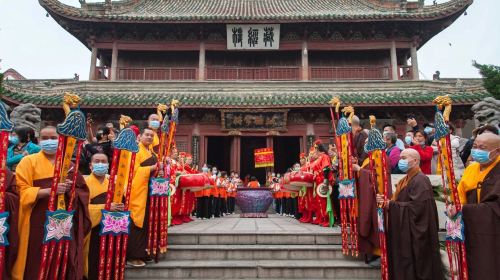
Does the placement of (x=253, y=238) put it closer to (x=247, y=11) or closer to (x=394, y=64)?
(x=394, y=64)

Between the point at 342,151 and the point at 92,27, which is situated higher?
the point at 92,27

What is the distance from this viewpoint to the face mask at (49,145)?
3384 millimetres

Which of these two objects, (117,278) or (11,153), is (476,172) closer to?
(117,278)

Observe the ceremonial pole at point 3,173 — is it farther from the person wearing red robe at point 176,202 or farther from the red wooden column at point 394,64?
the red wooden column at point 394,64

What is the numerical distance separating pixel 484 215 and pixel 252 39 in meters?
12.7

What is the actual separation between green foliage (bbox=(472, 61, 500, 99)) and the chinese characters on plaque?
7.44 m

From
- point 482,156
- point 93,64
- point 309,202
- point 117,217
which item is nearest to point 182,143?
point 93,64

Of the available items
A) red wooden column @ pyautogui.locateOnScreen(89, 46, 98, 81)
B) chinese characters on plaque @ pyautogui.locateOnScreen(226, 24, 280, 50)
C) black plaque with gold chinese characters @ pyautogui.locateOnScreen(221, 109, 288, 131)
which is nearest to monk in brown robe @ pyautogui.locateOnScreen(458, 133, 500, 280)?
black plaque with gold chinese characters @ pyautogui.locateOnScreen(221, 109, 288, 131)

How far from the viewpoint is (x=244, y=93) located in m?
14.0

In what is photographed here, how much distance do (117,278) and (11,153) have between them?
2070 millimetres

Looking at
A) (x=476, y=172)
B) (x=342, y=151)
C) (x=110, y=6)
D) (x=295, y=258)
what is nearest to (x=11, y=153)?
(x=295, y=258)

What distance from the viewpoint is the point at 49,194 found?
10.5 feet

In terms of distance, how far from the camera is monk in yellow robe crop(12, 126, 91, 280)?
319 cm

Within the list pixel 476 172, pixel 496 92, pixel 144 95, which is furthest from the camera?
pixel 144 95
